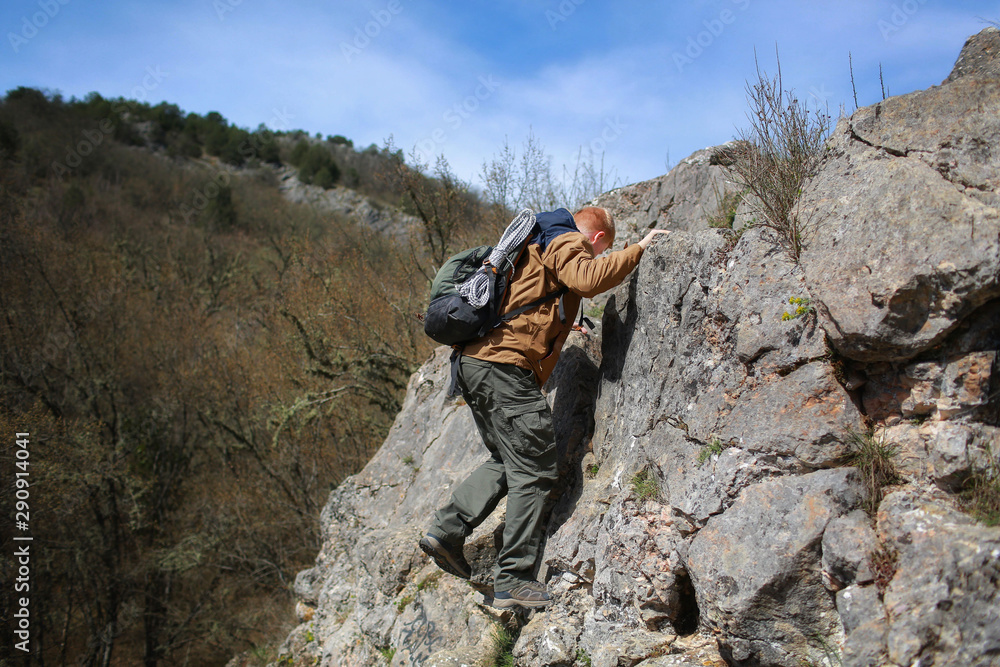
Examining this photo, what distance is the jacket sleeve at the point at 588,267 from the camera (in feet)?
10.7

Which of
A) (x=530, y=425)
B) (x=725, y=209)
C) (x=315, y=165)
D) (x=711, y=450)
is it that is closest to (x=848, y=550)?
(x=711, y=450)

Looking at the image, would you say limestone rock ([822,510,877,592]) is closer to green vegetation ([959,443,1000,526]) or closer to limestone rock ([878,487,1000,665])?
limestone rock ([878,487,1000,665])

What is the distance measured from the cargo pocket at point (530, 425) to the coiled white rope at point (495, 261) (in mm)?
621

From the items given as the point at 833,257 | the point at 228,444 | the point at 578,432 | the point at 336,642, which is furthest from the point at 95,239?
the point at 833,257

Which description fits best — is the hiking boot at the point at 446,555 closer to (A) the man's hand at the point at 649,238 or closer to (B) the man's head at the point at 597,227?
(B) the man's head at the point at 597,227

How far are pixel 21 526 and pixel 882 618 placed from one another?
475 inches

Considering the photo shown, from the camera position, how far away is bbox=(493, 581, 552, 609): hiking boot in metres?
3.37

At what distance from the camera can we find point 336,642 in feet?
17.8

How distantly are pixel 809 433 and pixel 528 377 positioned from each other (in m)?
1.47

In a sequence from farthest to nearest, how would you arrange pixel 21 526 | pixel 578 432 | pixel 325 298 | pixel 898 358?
pixel 325 298
pixel 21 526
pixel 578 432
pixel 898 358

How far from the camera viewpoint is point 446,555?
3764 mm

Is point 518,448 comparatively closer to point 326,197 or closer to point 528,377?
point 528,377

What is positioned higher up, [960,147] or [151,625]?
[960,147]

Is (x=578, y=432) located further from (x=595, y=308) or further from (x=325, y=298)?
(x=325, y=298)
